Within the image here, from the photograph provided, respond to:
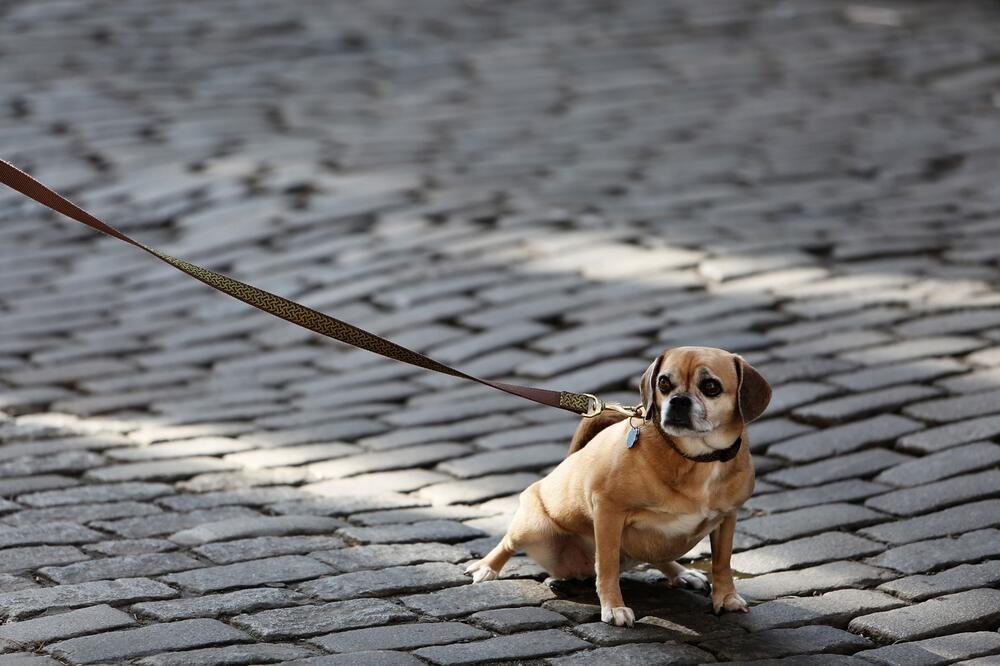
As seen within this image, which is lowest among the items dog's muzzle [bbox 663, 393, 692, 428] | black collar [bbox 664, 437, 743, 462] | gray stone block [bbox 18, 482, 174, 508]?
gray stone block [bbox 18, 482, 174, 508]

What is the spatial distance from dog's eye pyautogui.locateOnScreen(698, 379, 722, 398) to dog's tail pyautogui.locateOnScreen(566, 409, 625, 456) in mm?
497

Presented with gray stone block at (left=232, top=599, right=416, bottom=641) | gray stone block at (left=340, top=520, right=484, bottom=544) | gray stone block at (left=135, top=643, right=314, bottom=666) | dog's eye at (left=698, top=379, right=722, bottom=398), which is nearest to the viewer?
gray stone block at (left=135, top=643, right=314, bottom=666)

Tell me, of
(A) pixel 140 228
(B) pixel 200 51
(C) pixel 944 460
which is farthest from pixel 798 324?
(B) pixel 200 51

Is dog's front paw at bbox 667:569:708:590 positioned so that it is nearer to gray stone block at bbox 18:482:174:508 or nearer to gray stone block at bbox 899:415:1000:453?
gray stone block at bbox 899:415:1000:453

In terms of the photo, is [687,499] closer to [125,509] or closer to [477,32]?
[125,509]

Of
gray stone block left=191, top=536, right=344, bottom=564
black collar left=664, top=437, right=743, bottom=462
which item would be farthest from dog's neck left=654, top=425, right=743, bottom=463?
gray stone block left=191, top=536, right=344, bottom=564

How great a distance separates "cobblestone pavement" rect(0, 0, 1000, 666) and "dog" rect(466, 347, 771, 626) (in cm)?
16

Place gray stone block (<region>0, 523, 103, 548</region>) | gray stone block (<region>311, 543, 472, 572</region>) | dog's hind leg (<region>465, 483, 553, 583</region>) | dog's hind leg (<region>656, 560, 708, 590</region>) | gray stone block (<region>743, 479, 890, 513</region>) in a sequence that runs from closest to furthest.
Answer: dog's hind leg (<region>465, 483, 553, 583</region>)
dog's hind leg (<region>656, 560, 708, 590</region>)
gray stone block (<region>311, 543, 472, 572</region>)
gray stone block (<region>0, 523, 103, 548</region>)
gray stone block (<region>743, 479, 890, 513</region>)

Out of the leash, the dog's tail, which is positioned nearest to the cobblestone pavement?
the dog's tail

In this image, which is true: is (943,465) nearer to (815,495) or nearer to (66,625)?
(815,495)

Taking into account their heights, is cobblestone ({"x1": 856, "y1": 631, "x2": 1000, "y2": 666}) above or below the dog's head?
below

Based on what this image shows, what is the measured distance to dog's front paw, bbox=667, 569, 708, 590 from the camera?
11.7 feet

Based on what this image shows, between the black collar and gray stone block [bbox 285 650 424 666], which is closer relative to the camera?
gray stone block [bbox 285 650 424 666]

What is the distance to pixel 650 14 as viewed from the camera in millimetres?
12906
